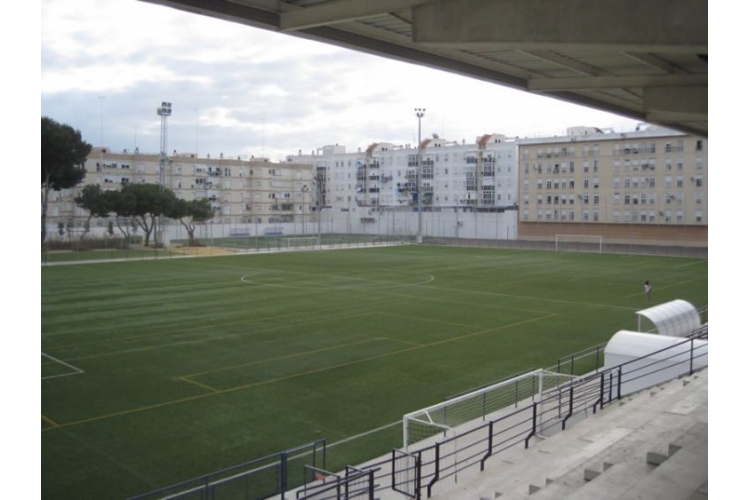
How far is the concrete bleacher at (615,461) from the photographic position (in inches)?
364

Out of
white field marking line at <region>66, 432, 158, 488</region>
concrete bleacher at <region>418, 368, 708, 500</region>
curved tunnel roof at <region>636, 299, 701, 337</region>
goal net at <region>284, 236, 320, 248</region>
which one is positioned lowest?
white field marking line at <region>66, 432, 158, 488</region>

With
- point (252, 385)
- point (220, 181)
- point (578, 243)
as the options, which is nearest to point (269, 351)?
point (252, 385)

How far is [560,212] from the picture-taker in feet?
291

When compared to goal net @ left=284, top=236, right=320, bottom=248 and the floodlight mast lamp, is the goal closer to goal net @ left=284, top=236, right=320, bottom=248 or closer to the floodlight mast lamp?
goal net @ left=284, top=236, right=320, bottom=248

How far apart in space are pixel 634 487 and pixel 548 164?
8491cm

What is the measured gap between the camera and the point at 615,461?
11.1 metres

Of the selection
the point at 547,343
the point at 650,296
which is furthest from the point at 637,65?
the point at 650,296

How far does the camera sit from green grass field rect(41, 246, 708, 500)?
15.0 meters

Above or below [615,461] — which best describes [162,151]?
above

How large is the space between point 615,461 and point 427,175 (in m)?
106

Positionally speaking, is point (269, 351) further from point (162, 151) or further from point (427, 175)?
point (427, 175)

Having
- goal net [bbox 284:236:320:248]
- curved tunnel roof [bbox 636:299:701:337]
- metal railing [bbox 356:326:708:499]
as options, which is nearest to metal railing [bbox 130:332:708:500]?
metal railing [bbox 356:326:708:499]

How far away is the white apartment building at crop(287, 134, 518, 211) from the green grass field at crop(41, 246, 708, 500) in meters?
56.4

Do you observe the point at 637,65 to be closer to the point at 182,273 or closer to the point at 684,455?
the point at 684,455
